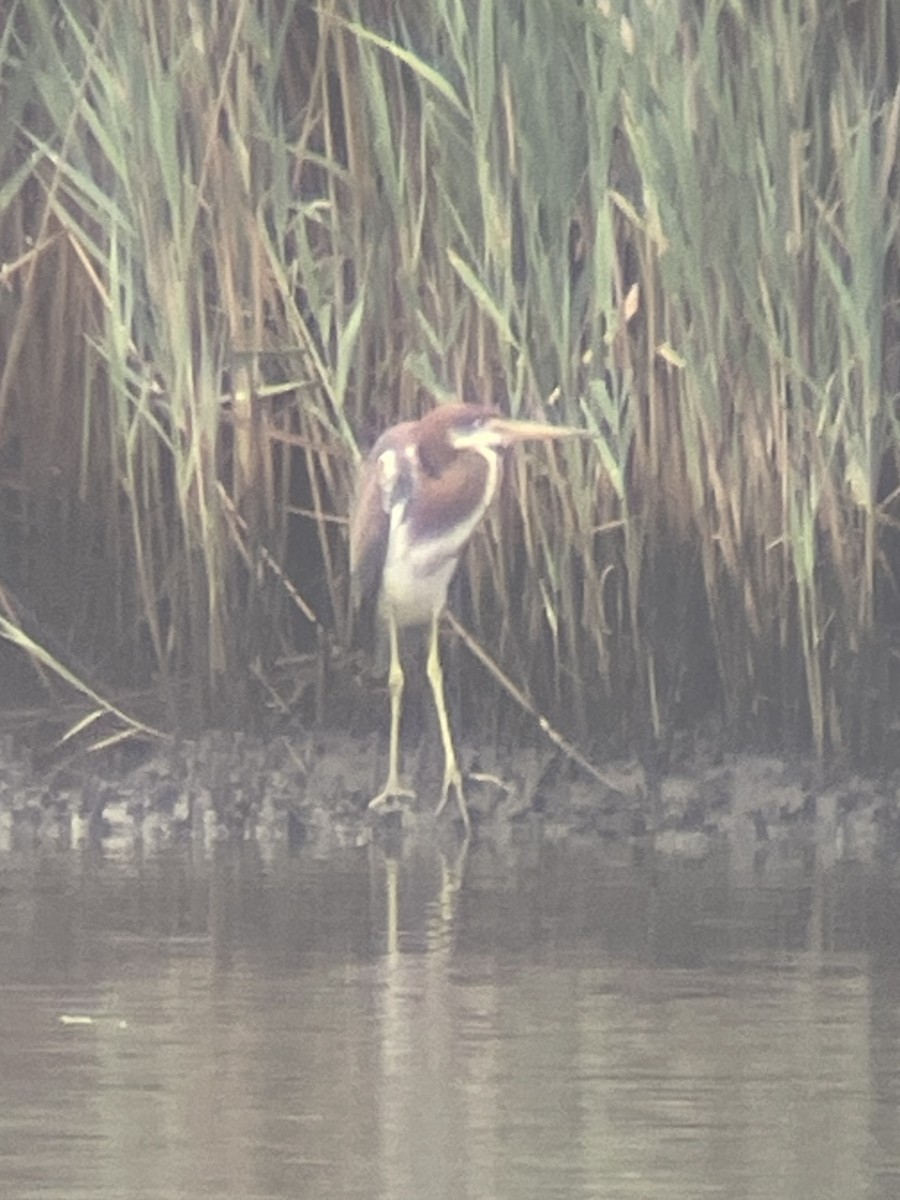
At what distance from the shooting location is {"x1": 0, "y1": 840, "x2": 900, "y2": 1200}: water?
14.3 ft

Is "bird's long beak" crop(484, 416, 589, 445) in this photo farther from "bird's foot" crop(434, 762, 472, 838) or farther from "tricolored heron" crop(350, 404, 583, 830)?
"bird's foot" crop(434, 762, 472, 838)

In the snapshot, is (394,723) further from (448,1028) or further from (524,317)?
(448,1028)

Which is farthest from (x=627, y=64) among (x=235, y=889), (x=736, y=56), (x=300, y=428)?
(x=235, y=889)

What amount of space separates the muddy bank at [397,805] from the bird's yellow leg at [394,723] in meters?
0.03

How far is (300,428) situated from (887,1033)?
3.48m

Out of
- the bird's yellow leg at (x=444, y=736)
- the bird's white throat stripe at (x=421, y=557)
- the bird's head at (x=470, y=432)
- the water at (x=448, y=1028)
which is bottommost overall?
the water at (x=448, y=1028)

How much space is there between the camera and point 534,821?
7980 mm

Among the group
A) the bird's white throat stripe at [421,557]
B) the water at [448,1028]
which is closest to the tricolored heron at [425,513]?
the bird's white throat stripe at [421,557]

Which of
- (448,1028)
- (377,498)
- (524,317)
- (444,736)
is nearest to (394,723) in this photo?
(444,736)

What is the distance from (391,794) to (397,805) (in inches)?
1.1

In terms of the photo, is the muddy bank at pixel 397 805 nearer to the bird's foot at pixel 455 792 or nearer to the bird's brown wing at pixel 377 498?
the bird's foot at pixel 455 792

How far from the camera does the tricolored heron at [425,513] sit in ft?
26.3

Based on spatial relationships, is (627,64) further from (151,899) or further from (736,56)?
(151,899)

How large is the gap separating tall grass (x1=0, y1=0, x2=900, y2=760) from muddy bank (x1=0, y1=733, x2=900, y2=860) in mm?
104
